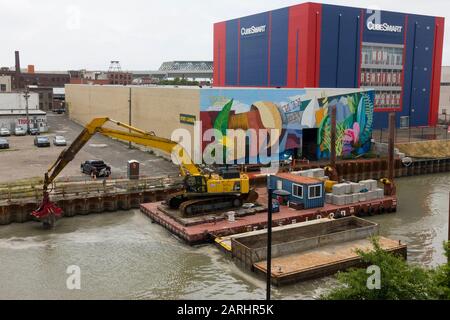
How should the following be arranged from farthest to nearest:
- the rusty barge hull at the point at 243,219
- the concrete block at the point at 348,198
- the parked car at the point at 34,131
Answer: the parked car at the point at 34,131 → the concrete block at the point at 348,198 → the rusty barge hull at the point at 243,219

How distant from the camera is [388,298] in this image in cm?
1176

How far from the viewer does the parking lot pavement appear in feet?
118

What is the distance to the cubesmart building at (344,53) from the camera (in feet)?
168

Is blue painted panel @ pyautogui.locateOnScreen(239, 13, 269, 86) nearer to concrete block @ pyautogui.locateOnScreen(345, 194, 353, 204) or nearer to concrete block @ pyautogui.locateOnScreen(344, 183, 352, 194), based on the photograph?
concrete block @ pyautogui.locateOnScreen(344, 183, 352, 194)

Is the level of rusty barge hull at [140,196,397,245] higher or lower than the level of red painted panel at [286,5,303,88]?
lower

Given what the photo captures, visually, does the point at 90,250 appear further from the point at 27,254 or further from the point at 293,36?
the point at 293,36

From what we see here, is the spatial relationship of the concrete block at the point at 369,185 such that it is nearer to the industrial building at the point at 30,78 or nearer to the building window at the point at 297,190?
Result: the building window at the point at 297,190

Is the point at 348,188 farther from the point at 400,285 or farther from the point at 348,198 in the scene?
the point at 400,285

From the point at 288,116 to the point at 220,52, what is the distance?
27.6 meters

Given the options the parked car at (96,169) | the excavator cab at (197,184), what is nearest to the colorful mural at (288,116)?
the parked car at (96,169)

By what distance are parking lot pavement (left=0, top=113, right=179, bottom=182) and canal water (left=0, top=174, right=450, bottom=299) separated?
27.0ft

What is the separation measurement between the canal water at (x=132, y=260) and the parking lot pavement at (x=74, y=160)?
8240 mm

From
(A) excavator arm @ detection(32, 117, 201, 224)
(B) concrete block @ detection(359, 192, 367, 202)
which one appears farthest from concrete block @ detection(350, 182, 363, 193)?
(A) excavator arm @ detection(32, 117, 201, 224)
